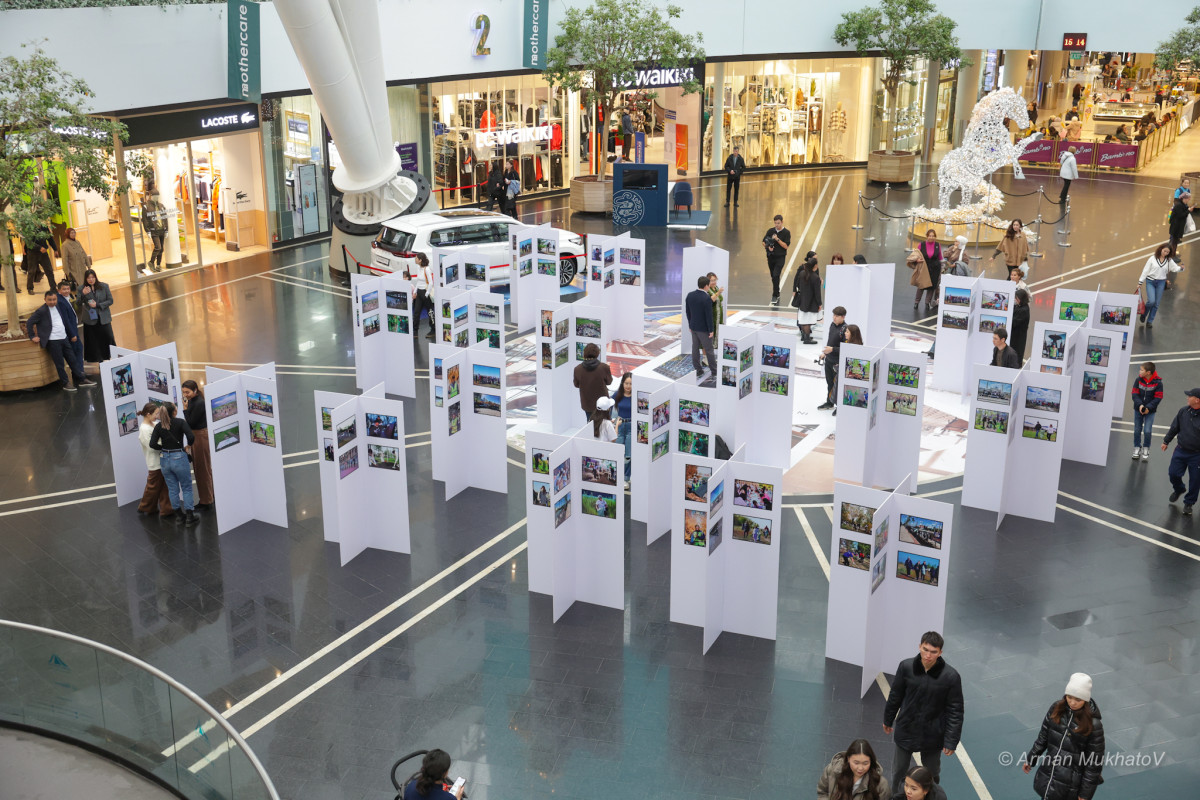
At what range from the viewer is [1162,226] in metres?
27.7

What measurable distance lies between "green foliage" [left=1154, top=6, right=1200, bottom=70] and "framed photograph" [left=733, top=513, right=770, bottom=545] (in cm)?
2525

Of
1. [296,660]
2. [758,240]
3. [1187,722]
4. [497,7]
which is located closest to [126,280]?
[497,7]

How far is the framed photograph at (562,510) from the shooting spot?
1067 cm

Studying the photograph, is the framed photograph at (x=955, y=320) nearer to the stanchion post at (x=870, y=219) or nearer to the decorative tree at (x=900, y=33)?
the stanchion post at (x=870, y=219)

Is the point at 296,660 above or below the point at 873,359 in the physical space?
below

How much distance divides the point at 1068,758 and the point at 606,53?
24106mm

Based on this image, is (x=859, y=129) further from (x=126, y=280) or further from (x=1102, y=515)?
(x=1102, y=515)

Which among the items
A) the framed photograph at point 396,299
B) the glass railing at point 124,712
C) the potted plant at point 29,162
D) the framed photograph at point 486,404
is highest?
the potted plant at point 29,162

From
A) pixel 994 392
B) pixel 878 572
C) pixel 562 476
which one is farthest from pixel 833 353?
pixel 878 572

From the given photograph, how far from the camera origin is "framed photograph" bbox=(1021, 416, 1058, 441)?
12477mm

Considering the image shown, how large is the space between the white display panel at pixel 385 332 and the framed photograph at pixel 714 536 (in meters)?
7.45

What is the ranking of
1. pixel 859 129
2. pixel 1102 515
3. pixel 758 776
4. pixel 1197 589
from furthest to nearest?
pixel 859 129
pixel 1102 515
pixel 1197 589
pixel 758 776

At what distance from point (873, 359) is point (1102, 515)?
10.1 ft

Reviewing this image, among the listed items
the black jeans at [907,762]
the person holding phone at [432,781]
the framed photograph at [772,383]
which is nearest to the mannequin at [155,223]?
the framed photograph at [772,383]
